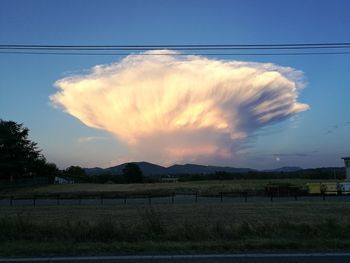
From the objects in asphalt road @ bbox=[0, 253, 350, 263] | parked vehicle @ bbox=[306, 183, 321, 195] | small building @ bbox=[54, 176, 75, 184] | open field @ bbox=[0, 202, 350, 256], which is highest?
small building @ bbox=[54, 176, 75, 184]

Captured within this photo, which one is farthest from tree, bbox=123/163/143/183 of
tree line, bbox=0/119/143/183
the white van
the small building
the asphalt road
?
the asphalt road

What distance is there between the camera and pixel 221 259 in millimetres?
8469

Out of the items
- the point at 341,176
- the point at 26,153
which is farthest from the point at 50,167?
the point at 341,176

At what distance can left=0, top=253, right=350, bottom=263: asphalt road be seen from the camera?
8.32 metres

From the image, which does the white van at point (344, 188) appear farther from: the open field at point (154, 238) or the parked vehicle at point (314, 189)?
the open field at point (154, 238)

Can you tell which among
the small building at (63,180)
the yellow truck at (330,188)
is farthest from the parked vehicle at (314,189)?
the small building at (63,180)

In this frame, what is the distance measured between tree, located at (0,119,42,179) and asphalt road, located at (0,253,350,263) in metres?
86.2

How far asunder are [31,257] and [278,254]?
4.95 metres

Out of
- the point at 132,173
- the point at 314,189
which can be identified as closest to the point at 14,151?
the point at 132,173

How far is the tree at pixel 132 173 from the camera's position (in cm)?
13825

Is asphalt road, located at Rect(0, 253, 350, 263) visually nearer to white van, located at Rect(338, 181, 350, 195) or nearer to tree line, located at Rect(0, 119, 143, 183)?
white van, located at Rect(338, 181, 350, 195)

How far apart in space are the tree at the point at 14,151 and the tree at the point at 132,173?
134ft

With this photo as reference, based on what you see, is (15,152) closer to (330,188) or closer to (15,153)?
(15,153)

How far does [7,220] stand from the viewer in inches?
480
